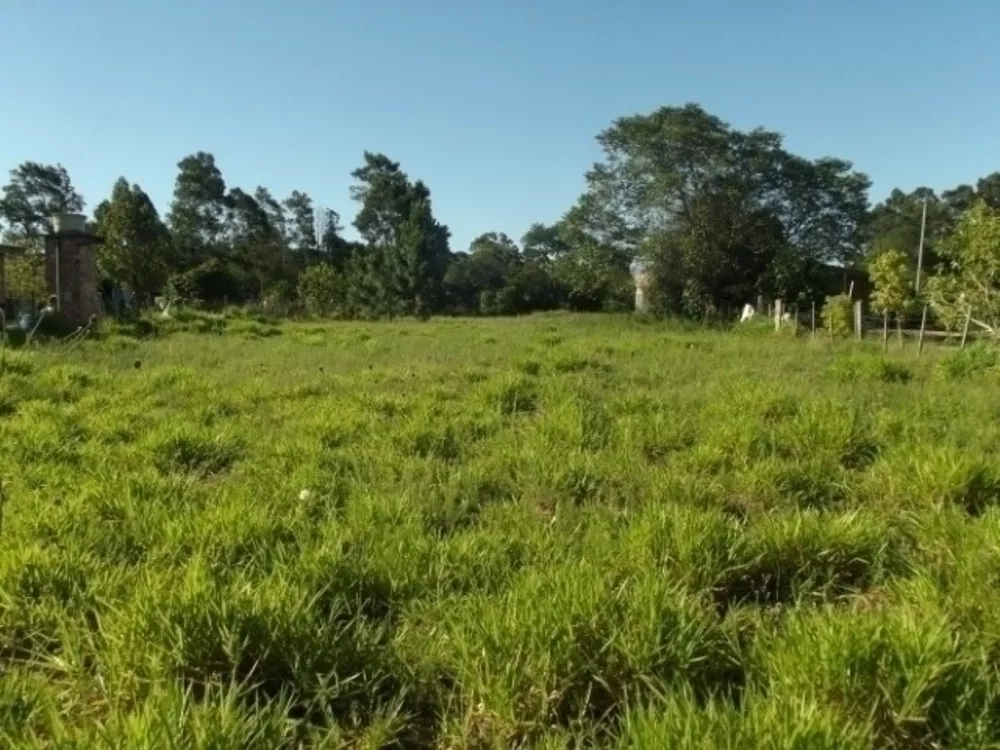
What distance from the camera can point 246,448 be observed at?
4.77 m

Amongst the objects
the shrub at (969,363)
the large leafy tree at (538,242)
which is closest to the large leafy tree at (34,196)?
the large leafy tree at (538,242)

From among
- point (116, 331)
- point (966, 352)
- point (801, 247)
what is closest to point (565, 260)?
point (801, 247)

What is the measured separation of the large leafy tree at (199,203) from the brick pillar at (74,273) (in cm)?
4511

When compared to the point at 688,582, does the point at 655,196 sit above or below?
above

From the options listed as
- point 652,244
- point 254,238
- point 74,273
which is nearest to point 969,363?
point 74,273

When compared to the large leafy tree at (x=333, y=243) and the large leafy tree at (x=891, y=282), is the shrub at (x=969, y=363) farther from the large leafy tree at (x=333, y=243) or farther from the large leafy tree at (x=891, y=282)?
the large leafy tree at (x=333, y=243)

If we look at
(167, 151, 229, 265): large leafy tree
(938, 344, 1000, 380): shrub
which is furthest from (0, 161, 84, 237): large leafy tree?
(938, 344, 1000, 380): shrub

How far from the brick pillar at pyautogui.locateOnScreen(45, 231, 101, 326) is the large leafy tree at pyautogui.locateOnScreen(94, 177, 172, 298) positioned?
2460 cm

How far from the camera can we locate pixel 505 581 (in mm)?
2654

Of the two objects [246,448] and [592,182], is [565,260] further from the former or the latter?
[246,448]

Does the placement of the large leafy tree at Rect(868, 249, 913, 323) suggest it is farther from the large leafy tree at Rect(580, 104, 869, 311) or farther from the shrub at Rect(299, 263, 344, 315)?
the shrub at Rect(299, 263, 344, 315)

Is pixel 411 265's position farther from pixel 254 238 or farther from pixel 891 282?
pixel 891 282

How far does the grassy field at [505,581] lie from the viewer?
183 centimetres

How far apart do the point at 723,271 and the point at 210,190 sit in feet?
147
